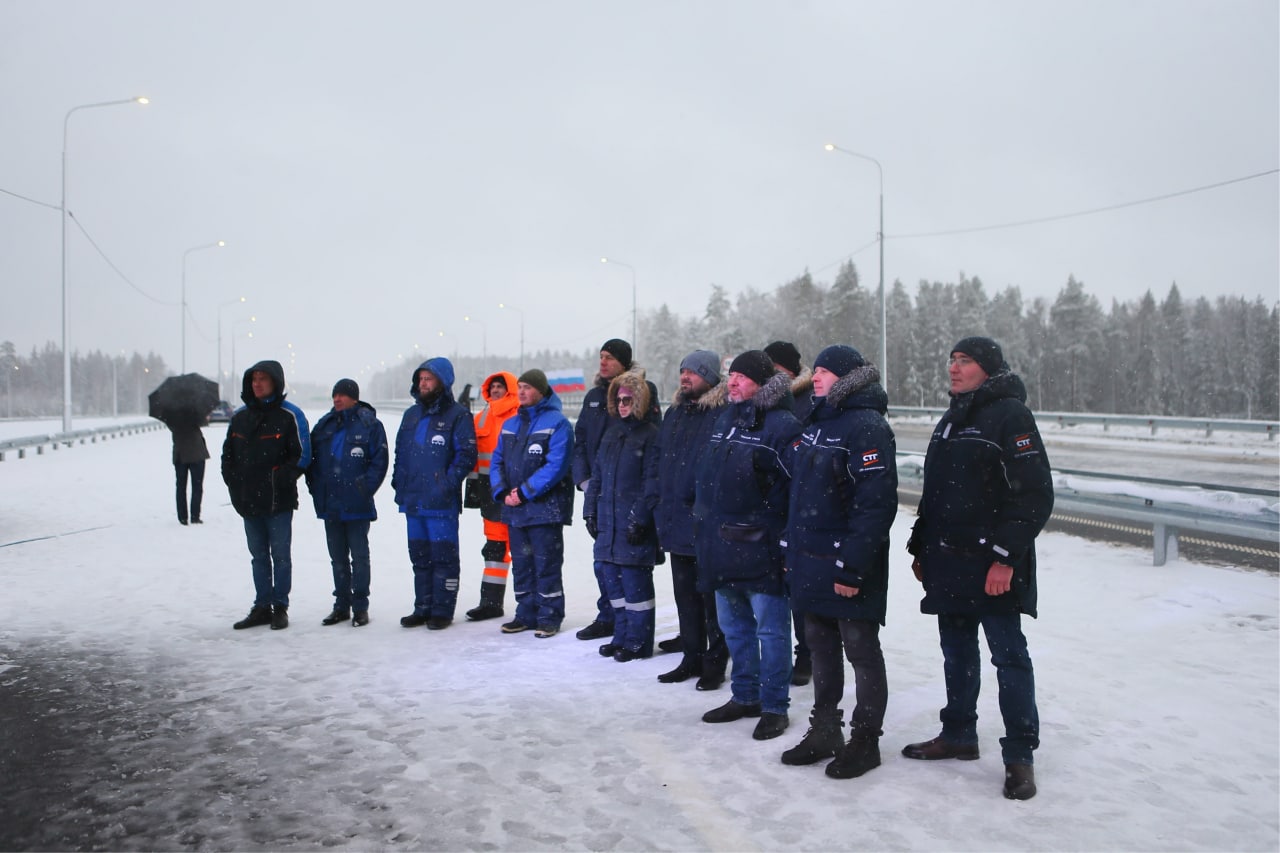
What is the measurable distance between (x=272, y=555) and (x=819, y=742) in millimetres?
5229

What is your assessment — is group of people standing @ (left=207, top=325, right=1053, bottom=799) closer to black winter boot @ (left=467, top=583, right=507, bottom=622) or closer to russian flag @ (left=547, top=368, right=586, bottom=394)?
black winter boot @ (left=467, top=583, right=507, bottom=622)

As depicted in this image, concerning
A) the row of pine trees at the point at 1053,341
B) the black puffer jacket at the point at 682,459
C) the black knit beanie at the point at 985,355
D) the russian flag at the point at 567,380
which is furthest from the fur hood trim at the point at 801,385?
the row of pine trees at the point at 1053,341

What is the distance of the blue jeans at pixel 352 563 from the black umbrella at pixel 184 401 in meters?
7.09

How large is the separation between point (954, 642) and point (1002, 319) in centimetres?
8830

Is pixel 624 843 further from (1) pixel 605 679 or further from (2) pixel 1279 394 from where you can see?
(2) pixel 1279 394

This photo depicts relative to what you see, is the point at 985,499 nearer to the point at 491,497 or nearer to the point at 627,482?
the point at 627,482

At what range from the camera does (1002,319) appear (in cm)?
8656

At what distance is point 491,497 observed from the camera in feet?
27.7

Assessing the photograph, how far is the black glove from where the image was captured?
6.71 meters

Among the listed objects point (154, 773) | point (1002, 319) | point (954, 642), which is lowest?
point (154, 773)

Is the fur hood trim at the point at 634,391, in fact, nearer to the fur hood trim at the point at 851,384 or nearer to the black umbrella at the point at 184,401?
the fur hood trim at the point at 851,384

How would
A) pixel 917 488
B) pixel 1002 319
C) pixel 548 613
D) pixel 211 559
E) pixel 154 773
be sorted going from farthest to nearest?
pixel 1002 319 → pixel 917 488 → pixel 211 559 → pixel 548 613 → pixel 154 773

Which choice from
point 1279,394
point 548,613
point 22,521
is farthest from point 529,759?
point 1279,394

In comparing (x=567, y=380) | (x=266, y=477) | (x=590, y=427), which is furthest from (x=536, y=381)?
(x=567, y=380)
